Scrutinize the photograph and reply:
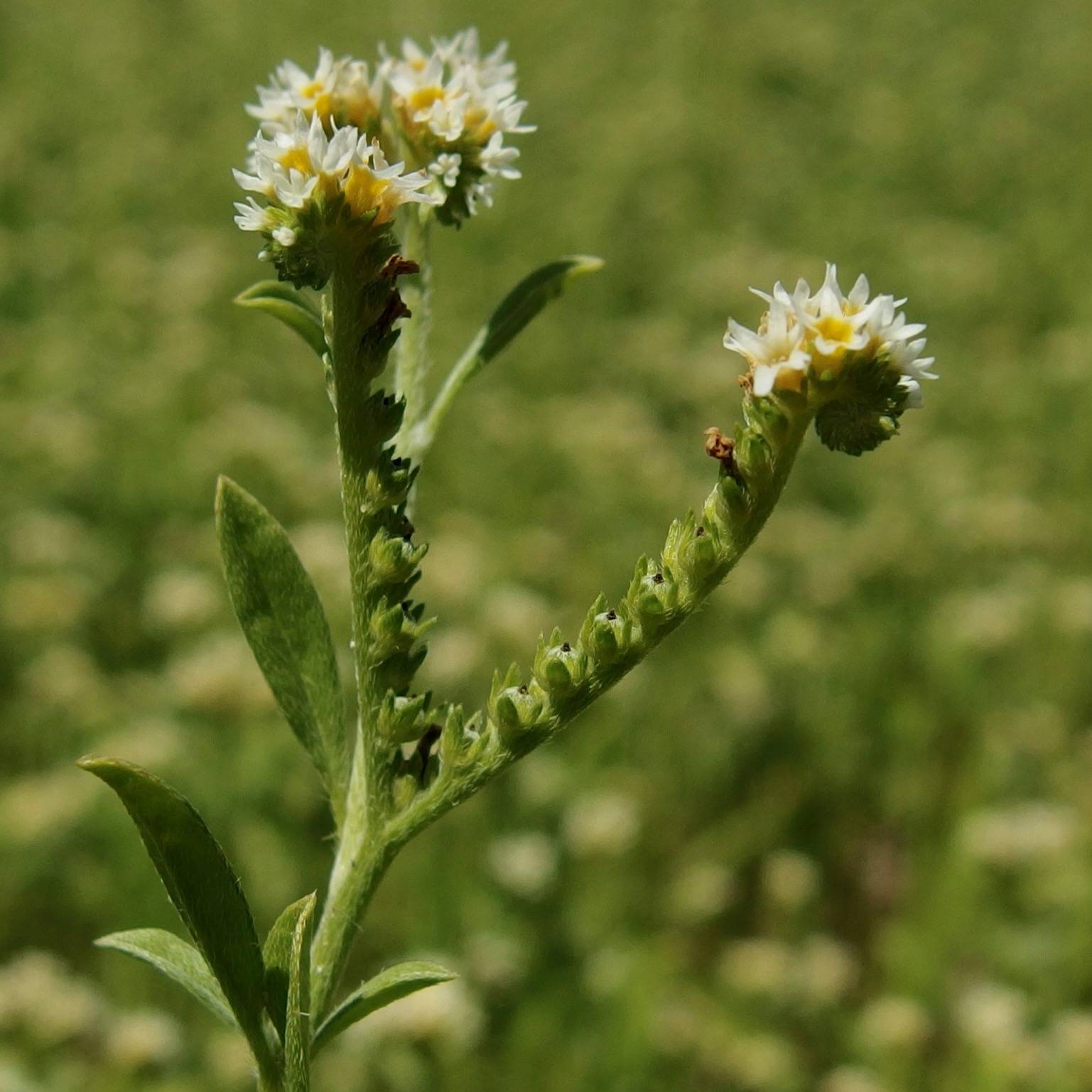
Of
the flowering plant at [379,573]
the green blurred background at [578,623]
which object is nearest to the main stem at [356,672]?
the flowering plant at [379,573]

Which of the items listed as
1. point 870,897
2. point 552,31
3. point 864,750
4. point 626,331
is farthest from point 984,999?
point 552,31

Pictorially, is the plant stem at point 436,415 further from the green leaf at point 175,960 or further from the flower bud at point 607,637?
the green leaf at point 175,960

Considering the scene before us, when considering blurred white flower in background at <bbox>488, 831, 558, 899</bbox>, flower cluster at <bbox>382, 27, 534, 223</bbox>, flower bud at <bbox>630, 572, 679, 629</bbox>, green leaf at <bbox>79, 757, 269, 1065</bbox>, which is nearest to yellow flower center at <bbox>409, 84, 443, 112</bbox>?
flower cluster at <bbox>382, 27, 534, 223</bbox>

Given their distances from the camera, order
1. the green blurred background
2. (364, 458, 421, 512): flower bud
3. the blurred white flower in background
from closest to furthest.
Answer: (364, 458, 421, 512): flower bud < the green blurred background < the blurred white flower in background

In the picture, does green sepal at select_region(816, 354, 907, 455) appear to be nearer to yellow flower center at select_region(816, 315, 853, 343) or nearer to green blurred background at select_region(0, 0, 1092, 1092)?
yellow flower center at select_region(816, 315, 853, 343)

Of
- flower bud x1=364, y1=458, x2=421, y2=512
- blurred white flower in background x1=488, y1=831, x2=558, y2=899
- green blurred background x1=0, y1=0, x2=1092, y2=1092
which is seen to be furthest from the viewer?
blurred white flower in background x1=488, y1=831, x2=558, y2=899

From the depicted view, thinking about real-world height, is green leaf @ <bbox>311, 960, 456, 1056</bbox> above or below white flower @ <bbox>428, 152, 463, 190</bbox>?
below
